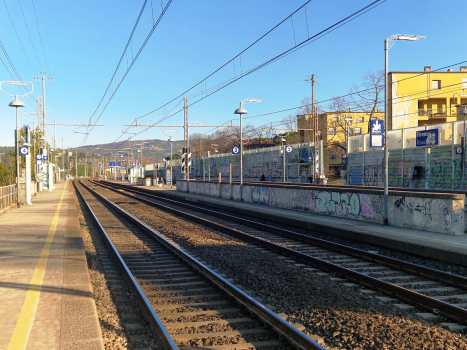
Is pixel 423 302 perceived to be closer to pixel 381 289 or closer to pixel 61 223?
pixel 381 289

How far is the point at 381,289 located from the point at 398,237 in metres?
5.27

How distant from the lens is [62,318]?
585cm

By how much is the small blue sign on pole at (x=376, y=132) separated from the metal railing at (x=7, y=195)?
18.2 m

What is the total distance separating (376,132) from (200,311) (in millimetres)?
11824

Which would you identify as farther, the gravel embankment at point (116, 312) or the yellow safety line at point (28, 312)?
the gravel embankment at point (116, 312)

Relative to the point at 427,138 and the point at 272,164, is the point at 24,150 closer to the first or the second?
the point at 427,138

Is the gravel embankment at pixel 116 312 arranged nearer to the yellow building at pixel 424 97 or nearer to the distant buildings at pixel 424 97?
the distant buildings at pixel 424 97

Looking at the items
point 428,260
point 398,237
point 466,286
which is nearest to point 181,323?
point 466,286

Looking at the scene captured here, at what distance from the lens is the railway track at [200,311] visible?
5.39 meters

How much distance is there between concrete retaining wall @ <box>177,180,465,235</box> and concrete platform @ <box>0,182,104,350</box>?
10.1 metres

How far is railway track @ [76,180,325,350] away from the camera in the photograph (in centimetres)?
539

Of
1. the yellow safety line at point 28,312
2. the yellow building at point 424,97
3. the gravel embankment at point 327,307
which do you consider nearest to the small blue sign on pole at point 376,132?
the gravel embankment at point 327,307

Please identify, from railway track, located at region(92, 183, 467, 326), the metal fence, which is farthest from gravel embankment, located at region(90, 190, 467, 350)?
the metal fence

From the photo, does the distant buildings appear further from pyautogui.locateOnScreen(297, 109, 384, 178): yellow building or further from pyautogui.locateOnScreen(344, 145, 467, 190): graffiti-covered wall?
pyautogui.locateOnScreen(344, 145, 467, 190): graffiti-covered wall
